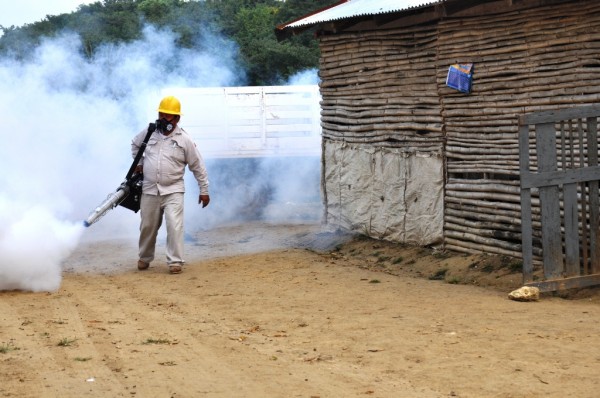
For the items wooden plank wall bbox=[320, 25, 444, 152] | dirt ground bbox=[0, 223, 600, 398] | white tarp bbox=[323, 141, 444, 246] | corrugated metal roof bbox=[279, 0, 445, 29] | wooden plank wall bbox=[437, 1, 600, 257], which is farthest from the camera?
white tarp bbox=[323, 141, 444, 246]

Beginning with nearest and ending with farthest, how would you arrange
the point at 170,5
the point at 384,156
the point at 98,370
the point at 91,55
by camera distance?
the point at 98,370 → the point at 384,156 → the point at 91,55 → the point at 170,5

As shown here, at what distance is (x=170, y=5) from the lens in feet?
92.0

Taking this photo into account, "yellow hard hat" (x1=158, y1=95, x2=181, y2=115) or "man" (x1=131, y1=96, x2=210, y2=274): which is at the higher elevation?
"yellow hard hat" (x1=158, y1=95, x2=181, y2=115)

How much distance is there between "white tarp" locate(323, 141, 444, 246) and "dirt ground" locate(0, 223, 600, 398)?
371mm

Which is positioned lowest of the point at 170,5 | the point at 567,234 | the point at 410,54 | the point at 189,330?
the point at 189,330

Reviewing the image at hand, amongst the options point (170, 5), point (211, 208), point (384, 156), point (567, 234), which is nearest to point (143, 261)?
point (384, 156)

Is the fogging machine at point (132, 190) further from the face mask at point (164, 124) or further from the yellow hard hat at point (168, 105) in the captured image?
the yellow hard hat at point (168, 105)

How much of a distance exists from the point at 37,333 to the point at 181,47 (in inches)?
669

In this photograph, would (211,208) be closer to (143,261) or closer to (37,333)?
(143,261)

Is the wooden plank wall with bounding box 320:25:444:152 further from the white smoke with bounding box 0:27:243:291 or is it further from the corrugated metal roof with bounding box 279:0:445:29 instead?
the white smoke with bounding box 0:27:243:291

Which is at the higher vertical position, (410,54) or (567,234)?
(410,54)

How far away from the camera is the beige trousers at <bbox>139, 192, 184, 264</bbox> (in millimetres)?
12148

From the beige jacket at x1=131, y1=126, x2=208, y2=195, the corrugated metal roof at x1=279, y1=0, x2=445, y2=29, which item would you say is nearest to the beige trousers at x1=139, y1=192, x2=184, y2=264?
the beige jacket at x1=131, y1=126, x2=208, y2=195

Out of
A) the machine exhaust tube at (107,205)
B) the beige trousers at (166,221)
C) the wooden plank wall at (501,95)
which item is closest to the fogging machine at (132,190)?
the machine exhaust tube at (107,205)
